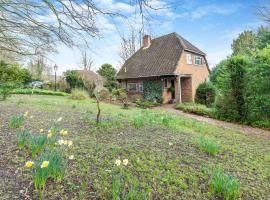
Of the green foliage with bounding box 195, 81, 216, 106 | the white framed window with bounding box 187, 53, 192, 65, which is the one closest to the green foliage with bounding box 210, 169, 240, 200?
the green foliage with bounding box 195, 81, 216, 106

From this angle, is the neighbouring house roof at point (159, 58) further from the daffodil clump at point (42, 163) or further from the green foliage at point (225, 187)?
the green foliage at point (225, 187)

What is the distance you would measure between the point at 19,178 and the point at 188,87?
2043 centimetres

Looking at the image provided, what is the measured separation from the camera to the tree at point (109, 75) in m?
29.0

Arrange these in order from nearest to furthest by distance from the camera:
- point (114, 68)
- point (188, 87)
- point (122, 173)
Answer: point (122, 173) → point (188, 87) → point (114, 68)

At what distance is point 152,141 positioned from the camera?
517 cm

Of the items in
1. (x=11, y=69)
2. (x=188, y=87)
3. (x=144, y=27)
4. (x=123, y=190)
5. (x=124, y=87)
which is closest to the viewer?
(x=123, y=190)

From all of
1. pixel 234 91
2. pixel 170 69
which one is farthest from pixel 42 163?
pixel 170 69

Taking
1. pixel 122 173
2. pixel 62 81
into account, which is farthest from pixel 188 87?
pixel 122 173

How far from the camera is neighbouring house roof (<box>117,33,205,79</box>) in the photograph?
20672mm

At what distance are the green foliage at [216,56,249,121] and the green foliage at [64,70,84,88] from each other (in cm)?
1926

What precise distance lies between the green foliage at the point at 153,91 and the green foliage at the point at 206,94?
4187 mm

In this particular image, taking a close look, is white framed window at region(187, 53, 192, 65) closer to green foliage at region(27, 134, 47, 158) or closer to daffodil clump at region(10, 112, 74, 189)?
daffodil clump at region(10, 112, 74, 189)

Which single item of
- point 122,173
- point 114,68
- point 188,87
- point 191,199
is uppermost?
point 114,68

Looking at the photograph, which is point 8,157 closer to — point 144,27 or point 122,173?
point 122,173
